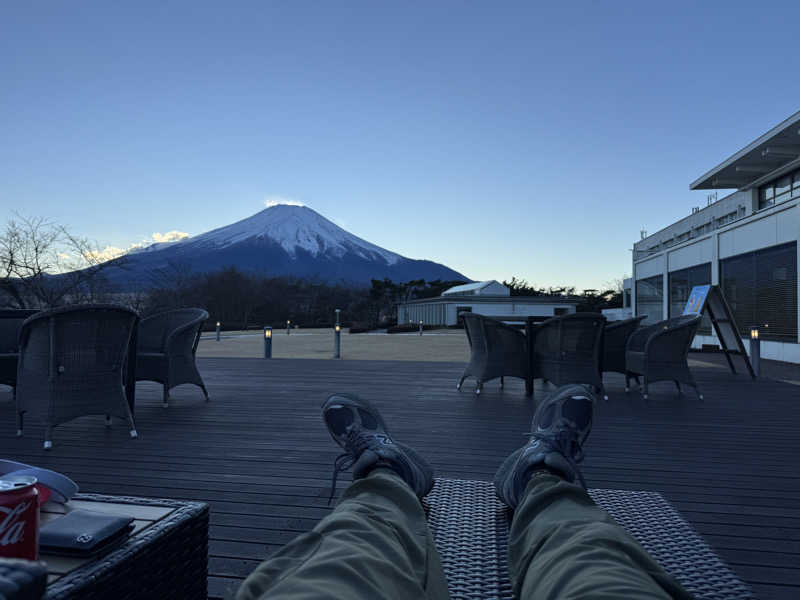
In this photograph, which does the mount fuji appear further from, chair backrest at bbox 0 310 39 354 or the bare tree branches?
chair backrest at bbox 0 310 39 354

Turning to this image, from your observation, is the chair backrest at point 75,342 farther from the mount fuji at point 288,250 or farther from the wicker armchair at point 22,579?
the mount fuji at point 288,250

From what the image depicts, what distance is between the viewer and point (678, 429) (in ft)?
11.0

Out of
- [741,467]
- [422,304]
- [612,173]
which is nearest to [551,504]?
[741,467]

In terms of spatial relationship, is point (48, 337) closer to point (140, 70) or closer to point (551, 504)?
point (551, 504)

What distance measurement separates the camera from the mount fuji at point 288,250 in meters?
89.9

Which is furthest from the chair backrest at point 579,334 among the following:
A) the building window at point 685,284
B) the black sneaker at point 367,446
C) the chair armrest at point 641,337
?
the building window at point 685,284

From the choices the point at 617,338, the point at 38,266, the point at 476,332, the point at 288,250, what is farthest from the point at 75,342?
the point at 288,250

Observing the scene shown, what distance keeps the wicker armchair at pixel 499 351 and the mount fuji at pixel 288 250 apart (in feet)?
270

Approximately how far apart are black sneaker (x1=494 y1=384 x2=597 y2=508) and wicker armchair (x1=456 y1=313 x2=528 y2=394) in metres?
3.00

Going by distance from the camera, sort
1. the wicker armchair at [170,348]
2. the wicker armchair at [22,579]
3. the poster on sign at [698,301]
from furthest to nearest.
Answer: the poster on sign at [698,301] → the wicker armchair at [170,348] → the wicker armchair at [22,579]

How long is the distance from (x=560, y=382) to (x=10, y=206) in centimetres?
1681

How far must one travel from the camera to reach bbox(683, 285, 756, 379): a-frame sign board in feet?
20.9

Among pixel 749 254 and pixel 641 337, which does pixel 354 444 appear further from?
pixel 749 254

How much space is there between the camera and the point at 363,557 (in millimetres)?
707
